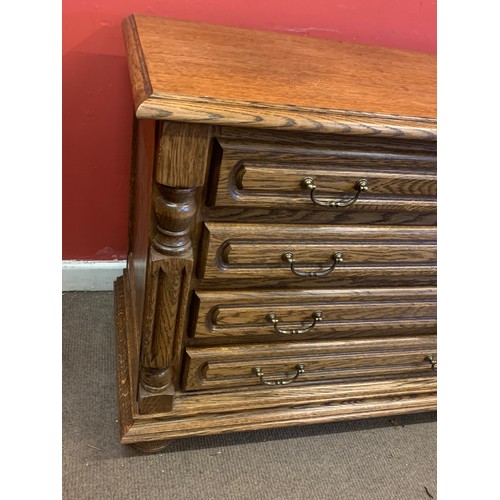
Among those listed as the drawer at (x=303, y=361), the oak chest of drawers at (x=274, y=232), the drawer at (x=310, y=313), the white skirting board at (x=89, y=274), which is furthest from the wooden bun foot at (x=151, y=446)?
the white skirting board at (x=89, y=274)

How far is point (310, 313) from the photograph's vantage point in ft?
3.51

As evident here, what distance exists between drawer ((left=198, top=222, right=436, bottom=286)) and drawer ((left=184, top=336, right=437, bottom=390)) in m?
0.17

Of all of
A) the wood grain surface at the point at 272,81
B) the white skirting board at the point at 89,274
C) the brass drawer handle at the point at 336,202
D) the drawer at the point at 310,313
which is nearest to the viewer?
the wood grain surface at the point at 272,81

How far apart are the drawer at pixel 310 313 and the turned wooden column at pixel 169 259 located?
6 cm

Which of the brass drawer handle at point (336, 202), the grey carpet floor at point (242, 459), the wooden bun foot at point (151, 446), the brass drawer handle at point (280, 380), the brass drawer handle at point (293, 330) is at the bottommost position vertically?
the grey carpet floor at point (242, 459)

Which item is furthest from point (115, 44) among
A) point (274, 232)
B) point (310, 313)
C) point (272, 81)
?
point (310, 313)

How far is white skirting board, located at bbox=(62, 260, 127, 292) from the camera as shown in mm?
1515

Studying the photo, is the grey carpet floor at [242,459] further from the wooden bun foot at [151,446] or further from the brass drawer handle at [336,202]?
the brass drawer handle at [336,202]

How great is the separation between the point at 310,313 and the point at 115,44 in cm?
74

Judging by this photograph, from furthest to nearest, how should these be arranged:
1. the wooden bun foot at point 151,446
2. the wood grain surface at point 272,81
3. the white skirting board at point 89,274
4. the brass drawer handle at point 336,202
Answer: the white skirting board at point 89,274, the wooden bun foot at point 151,446, the brass drawer handle at point 336,202, the wood grain surface at point 272,81

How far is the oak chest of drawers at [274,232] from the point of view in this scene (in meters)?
0.82

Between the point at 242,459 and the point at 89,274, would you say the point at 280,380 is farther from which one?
the point at 89,274

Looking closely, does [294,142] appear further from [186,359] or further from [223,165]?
[186,359]

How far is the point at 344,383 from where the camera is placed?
4.00 ft
